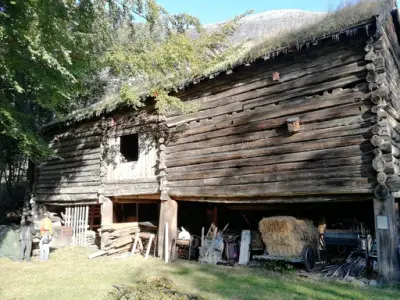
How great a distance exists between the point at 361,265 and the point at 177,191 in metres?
5.53

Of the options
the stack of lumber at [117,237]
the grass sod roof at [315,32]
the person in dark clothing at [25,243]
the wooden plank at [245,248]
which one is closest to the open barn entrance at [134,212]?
the stack of lumber at [117,237]

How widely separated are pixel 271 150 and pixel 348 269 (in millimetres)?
3330

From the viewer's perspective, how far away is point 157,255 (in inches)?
462

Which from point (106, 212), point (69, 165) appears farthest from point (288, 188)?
point (69, 165)

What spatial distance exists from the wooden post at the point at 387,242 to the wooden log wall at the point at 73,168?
1007 centimetres

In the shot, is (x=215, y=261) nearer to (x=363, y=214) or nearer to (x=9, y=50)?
(x=363, y=214)

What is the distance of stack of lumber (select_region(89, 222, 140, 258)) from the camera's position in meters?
12.1

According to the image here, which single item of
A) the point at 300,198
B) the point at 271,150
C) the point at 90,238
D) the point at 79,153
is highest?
the point at 79,153

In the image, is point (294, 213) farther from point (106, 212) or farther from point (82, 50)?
point (82, 50)

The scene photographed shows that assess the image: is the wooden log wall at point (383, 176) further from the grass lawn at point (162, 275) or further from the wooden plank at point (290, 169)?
the grass lawn at point (162, 275)

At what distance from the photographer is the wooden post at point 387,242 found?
6961 mm

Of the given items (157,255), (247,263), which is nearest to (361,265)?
(247,263)

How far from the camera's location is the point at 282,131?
880cm

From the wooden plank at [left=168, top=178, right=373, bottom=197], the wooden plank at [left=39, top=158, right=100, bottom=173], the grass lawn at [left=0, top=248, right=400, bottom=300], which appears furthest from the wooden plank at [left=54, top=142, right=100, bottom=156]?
the wooden plank at [left=168, top=178, right=373, bottom=197]
